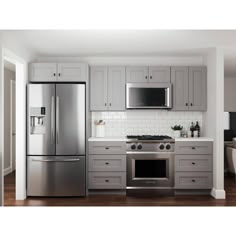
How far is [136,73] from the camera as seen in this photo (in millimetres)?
5855

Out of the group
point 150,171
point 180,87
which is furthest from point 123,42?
point 150,171

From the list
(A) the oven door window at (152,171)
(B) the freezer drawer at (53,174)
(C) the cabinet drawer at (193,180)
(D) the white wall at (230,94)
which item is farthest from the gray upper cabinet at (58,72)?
(D) the white wall at (230,94)

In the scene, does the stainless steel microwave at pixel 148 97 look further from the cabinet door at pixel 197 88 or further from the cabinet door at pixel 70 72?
the cabinet door at pixel 70 72

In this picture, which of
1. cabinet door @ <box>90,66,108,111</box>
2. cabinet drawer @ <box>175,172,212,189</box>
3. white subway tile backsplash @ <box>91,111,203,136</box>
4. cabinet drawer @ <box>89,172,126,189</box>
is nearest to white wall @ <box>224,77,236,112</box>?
white subway tile backsplash @ <box>91,111,203,136</box>

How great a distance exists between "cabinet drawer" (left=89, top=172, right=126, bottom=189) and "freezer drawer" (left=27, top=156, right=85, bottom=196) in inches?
11.6

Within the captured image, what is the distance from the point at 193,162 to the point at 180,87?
131cm

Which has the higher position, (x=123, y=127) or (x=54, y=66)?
(x=54, y=66)

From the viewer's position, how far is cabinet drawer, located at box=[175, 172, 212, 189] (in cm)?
548

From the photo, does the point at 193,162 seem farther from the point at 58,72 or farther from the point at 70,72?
the point at 58,72
